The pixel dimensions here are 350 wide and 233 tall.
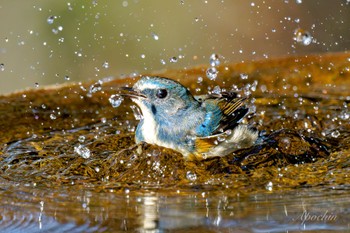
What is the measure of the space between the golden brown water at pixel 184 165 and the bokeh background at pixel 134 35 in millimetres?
4575

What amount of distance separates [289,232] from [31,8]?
8.46 m

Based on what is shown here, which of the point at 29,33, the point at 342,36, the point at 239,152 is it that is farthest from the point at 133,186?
the point at 342,36

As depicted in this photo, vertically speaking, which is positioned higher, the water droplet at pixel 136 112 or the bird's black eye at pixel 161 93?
the water droplet at pixel 136 112

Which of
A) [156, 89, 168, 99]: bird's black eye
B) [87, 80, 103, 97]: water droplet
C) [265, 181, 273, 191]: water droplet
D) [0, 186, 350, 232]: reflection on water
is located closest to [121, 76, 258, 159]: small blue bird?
[156, 89, 168, 99]: bird's black eye

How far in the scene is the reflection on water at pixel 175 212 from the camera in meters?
3.21

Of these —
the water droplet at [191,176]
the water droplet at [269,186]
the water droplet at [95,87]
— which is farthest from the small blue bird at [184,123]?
the water droplet at [95,87]

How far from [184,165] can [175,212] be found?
1146mm

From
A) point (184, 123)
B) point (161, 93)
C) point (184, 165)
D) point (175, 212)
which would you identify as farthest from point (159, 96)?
point (175, 212)

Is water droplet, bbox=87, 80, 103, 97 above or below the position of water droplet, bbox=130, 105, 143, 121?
above

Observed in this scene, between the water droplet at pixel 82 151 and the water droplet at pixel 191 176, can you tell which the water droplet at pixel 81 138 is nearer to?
the water droplet at pixel 82 151

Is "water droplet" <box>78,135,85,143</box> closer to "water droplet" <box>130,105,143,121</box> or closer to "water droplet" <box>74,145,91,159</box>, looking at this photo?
"water droplet" <box>74,145,91,159</box>

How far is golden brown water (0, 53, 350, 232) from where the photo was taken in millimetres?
3322

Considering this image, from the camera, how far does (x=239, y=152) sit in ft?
15.8

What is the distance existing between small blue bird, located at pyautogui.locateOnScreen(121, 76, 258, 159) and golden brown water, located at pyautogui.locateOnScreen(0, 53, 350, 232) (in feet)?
0.24
